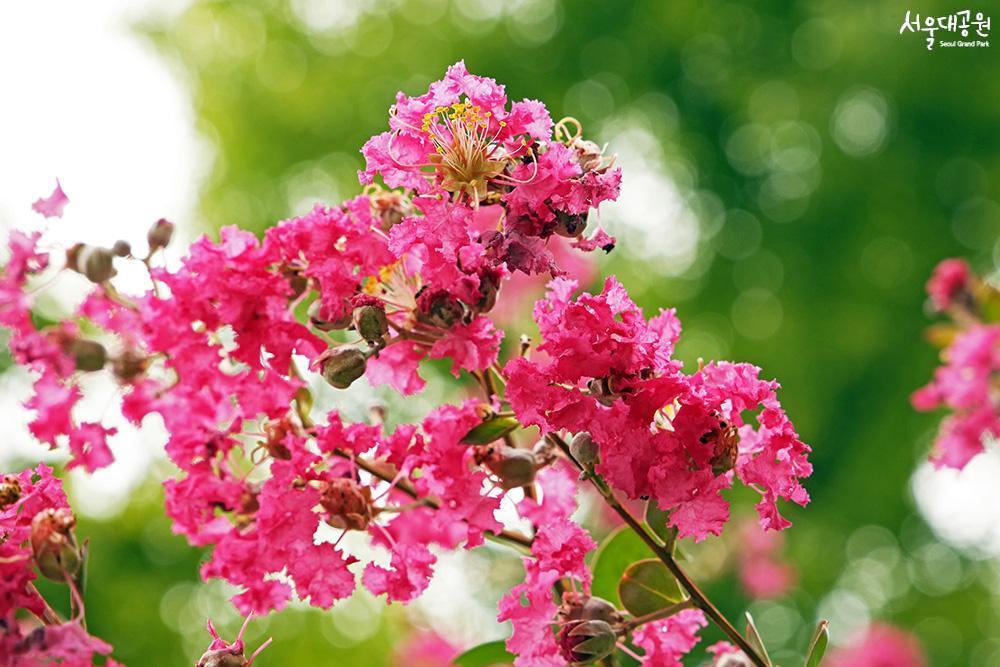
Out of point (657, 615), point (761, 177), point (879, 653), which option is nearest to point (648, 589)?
point (657, 615)

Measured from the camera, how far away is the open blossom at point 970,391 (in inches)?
31.8

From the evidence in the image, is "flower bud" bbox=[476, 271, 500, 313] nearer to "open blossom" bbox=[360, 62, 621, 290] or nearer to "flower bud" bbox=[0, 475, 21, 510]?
"open blossom" bbox=[360, 62, 621, 290]

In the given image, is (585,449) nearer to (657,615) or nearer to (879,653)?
(657,615)

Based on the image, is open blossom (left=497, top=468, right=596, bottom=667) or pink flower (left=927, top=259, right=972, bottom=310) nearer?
open blossom (left=497, top=468, right=596, bottom=667)

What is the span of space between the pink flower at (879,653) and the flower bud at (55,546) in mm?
2233

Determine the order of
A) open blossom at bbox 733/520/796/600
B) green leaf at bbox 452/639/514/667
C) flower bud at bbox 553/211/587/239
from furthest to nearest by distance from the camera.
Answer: open blossom at bbox 733/520/796/600, green leaf at bbox 452/639/514/667, flower bud at bbox 553/211/587/239

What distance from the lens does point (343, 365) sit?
78cm

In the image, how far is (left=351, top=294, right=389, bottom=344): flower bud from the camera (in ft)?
2.51

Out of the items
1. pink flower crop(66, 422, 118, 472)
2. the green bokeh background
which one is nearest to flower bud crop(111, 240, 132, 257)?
pink flower crop(66, 422, 118, 472)

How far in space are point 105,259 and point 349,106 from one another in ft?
11.4

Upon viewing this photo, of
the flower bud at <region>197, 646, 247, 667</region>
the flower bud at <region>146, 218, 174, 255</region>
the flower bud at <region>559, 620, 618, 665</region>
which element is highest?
the flower bud at <region>146, 218, 174, 255</region>

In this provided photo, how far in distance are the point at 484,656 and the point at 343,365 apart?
13.1 inches

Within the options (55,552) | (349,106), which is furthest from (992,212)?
(55,552)

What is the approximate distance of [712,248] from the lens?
4.02m
